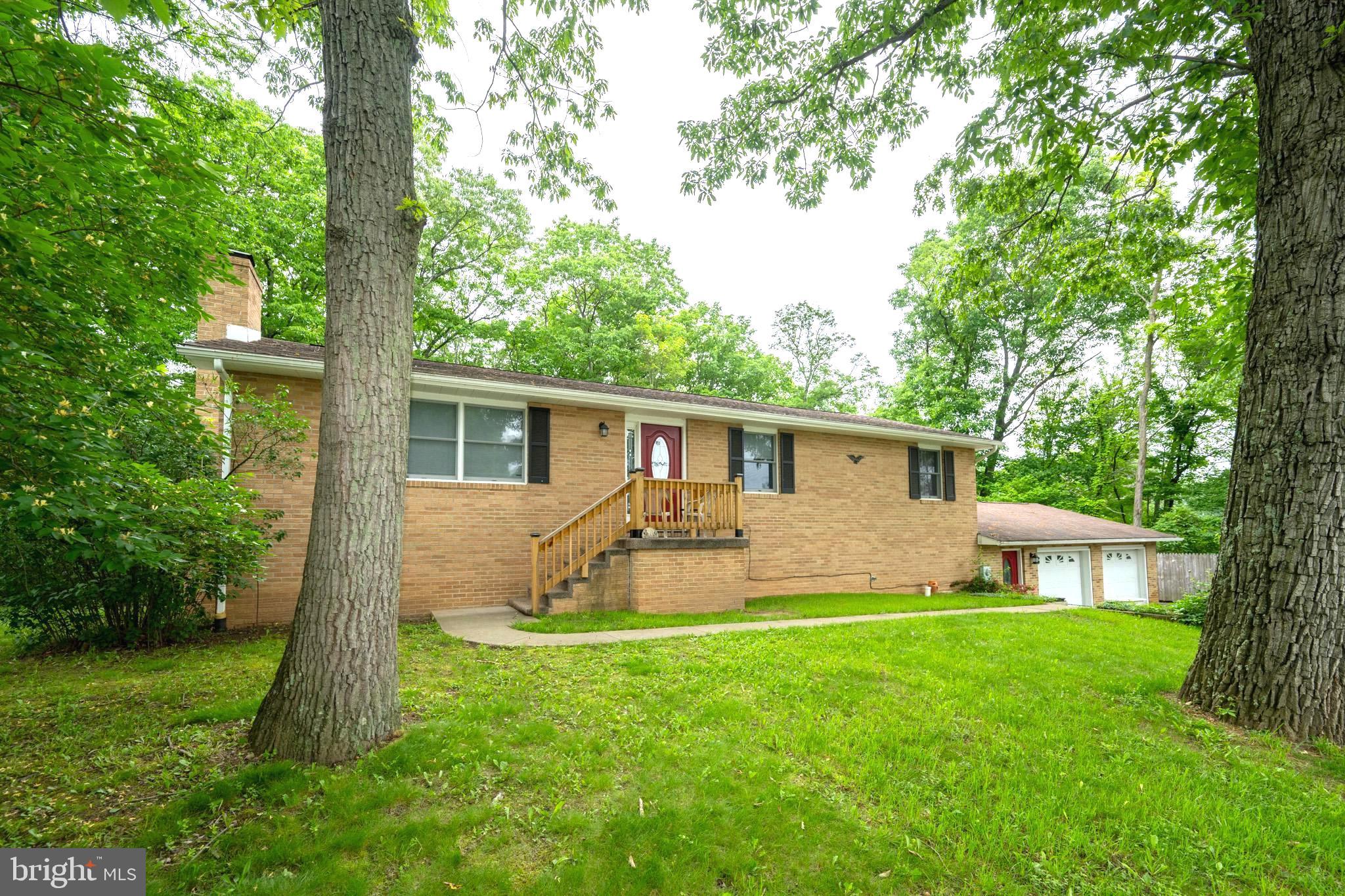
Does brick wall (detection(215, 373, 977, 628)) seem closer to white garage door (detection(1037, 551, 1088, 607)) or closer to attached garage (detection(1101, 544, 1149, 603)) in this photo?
white garage door (detection(1037, 551, 1088, 607))

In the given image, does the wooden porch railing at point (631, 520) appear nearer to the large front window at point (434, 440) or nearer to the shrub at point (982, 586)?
the large front window at point (434, 440)

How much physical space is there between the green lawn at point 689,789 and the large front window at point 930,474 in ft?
29.2

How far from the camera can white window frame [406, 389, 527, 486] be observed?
840cm

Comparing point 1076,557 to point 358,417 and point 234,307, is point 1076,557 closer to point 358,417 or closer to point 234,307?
point 358,417

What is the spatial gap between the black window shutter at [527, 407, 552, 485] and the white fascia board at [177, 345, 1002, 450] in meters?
0.25

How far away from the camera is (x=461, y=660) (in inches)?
211

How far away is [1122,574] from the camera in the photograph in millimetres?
17062

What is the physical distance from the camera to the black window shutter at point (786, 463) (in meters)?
11.4

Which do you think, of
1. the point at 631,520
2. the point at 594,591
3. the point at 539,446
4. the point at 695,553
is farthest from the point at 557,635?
the point at 539,446

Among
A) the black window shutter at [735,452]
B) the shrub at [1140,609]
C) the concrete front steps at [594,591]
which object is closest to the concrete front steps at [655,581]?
the concrete front steps at [594,591]

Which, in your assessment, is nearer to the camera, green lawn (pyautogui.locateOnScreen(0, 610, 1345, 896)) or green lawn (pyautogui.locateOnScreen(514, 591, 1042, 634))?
green lawn (pyautogui.locateOnScreen(0, 610, 1345, 896))

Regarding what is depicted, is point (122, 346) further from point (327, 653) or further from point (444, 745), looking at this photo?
point (444, 745)

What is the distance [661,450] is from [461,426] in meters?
3.55

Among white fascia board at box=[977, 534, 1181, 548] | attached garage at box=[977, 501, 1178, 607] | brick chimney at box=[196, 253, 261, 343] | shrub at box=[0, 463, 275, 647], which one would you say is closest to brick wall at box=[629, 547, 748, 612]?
shrub at box=[0, 463, 275, 647]
